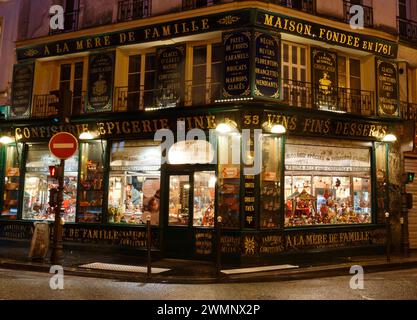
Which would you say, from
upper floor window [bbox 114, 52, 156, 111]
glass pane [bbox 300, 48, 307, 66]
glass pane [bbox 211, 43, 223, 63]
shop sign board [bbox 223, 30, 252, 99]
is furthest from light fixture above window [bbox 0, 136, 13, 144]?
glass pane [bbox 300, 48, 307, 66]

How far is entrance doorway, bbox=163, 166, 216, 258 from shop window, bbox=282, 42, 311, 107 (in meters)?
3.26

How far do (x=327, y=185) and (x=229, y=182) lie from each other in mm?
3489

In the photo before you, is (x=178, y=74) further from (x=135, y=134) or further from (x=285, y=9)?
(x=285, y=9)

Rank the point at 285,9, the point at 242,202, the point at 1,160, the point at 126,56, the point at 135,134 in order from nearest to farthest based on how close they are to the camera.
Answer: the point at 242,202 → the point at 285,9 → the point at 135,134 → the point at 126,56 → the point at 1,160

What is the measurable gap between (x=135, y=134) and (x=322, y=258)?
6775mm

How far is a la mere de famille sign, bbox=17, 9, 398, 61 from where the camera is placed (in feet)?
41.6

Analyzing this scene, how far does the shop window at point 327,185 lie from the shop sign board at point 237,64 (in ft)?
7.56

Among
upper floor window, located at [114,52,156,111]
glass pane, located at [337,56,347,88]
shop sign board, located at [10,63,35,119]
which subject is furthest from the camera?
shop sign board, located at [10,63,35,119]

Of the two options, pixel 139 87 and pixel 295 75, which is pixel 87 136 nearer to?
pixel 139 87

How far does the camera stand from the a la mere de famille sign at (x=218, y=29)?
41.6 ft

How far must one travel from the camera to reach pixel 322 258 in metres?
13.1

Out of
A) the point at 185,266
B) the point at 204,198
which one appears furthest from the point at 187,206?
the point at 185,266

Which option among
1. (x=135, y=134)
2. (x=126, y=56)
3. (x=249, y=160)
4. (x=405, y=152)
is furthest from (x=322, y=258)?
(x=126, y=56)

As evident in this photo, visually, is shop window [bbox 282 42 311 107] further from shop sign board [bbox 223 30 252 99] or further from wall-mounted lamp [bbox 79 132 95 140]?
wall-mounted lamp [bbox 79 132 95 140]
